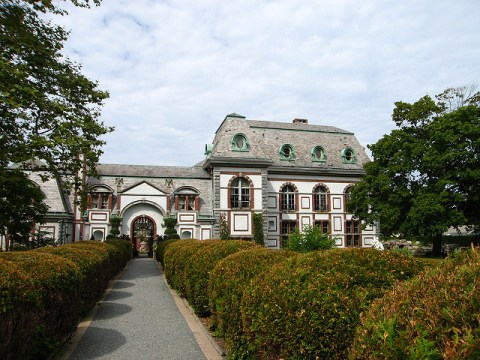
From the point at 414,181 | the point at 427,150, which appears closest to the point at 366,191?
the point at 414,181

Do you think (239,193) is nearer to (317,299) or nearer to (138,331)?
(138,331)

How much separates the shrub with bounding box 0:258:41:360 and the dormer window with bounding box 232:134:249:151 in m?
26.6

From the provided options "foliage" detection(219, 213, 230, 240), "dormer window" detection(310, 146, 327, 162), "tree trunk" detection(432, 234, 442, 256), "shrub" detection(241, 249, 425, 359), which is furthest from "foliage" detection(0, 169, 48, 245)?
"tree trunk" detection(432, 234, 442, 256)

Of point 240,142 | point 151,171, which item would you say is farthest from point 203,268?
point 151,171

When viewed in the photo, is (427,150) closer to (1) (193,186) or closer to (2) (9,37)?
(1) (193,186)

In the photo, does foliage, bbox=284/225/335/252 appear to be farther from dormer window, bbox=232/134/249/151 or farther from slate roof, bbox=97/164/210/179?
slate roof, bbox=97/164/210/179

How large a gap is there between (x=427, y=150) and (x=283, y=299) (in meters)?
25.1

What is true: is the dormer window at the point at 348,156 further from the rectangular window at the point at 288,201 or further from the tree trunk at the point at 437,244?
the tree trunk at the point at 437,244

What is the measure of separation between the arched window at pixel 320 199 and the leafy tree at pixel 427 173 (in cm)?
447

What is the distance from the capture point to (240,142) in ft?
104

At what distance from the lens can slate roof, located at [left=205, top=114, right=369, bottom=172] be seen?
3136cm

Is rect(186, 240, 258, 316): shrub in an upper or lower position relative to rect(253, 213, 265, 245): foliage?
lower

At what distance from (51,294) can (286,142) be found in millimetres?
30289

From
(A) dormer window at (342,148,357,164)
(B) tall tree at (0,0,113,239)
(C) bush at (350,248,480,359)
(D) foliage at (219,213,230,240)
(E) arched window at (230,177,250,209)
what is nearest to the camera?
(C) bush at (350,248,480,359)
